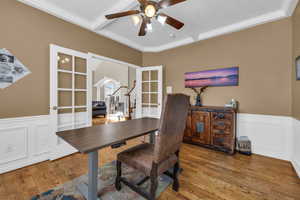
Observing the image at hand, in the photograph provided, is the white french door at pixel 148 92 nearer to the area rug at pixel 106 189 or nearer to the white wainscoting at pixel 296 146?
the area rug at pixel 106 189

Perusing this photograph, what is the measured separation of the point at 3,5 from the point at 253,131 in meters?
4.81

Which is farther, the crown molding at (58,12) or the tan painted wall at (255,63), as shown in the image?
the tan painted wall at (255,63)

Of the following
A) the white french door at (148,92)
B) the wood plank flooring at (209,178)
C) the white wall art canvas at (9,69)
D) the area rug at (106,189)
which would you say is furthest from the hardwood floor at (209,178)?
the white french door at (148,92)

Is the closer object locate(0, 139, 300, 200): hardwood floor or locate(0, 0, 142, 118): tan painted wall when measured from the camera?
locate(0, 139, 300, 200): hardwood floor

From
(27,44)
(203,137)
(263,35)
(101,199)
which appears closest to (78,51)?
(27,44)

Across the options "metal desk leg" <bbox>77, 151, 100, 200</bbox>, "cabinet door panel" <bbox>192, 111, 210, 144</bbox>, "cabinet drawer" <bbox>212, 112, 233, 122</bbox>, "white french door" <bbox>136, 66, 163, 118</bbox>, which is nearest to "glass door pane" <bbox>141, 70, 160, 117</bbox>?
"white french door" <bbox>136, 66, 163, 118</bbox>

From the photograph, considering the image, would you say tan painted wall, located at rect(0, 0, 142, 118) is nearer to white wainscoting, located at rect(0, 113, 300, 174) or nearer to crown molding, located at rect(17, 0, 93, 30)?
crown molding, located at rect(17, 0, 93, 30)

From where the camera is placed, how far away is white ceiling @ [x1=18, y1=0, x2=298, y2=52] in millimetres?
2143

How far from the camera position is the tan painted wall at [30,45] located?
1900 millimetres

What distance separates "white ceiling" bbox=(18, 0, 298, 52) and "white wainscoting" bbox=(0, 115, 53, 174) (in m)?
1.95

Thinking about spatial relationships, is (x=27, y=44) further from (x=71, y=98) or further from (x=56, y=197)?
(x=56, y=197)

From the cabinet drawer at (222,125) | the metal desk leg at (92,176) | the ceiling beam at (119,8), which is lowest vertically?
the metal desk leg at (92,176)

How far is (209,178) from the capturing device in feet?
5.76

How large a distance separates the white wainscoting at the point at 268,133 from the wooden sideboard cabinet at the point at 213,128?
14.6 inches
